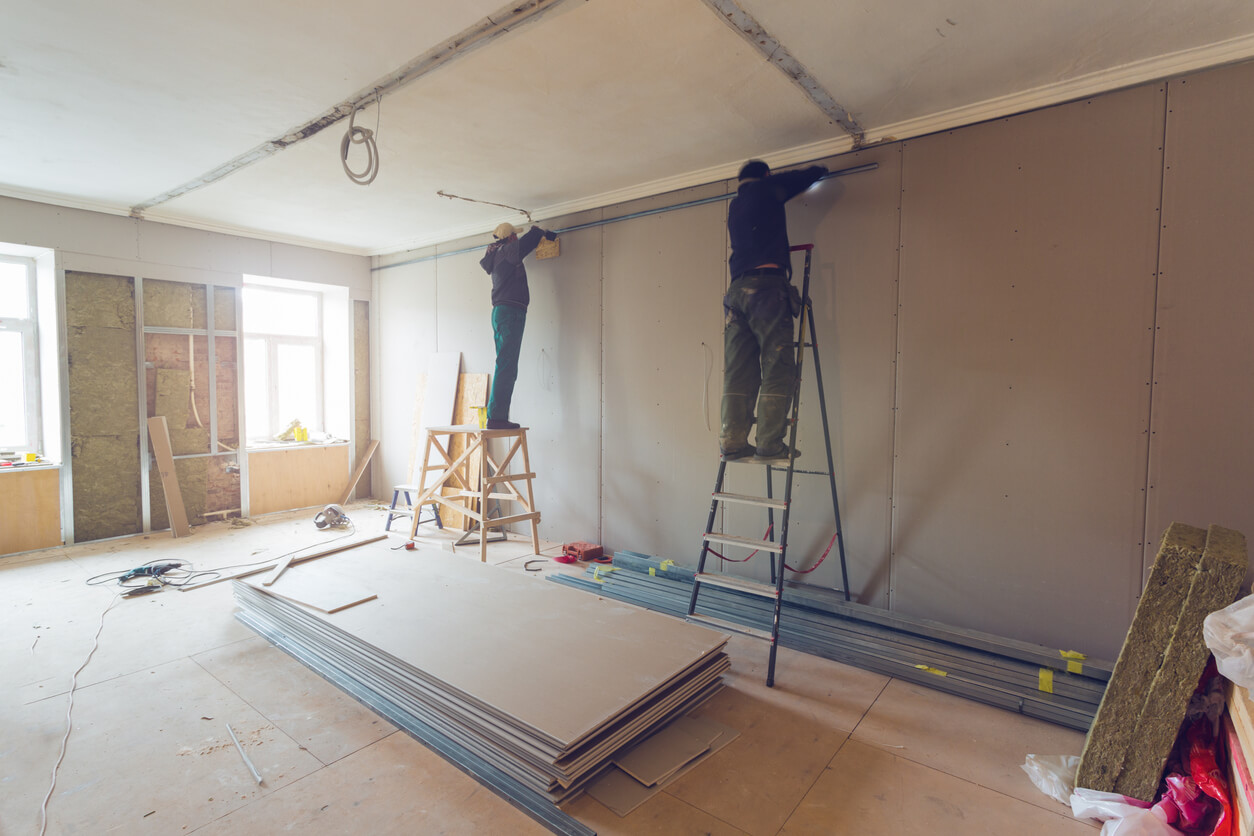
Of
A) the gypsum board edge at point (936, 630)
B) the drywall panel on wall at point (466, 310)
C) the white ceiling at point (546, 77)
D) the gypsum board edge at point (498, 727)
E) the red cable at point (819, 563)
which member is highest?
the white ceiling at point (546, 77)

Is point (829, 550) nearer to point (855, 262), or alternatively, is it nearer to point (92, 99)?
point (855, 262)

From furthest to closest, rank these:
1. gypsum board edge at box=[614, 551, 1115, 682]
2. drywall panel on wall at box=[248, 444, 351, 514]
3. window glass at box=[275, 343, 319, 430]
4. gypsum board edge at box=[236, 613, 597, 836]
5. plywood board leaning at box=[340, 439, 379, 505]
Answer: plywood board leaning at box=[340, 439, 379, 505]
window glass at box=[275, 343, 319, 430]
drywall panel on wall at box=[248, 444, 351, 514]
gypsum board edge at box=[614, 551, 1115, 682]
gypsum board edge at box=[236, 613, 597, 836]

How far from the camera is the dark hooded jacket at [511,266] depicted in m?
4.50

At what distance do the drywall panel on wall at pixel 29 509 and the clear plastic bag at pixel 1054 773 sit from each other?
21.5 feet

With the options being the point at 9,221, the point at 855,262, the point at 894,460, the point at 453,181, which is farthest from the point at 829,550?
the point at 9,221

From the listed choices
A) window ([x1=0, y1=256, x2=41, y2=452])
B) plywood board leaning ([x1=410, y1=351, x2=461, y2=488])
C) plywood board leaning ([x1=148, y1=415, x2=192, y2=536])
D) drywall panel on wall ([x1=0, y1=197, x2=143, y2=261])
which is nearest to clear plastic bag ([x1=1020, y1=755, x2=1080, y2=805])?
plywood board leaning ([x1=410, y1=351, x2=461, y2=488])

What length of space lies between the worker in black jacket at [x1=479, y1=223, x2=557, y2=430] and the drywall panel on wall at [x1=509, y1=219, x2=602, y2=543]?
23cm

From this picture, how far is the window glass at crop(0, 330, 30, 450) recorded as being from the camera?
4.67 meters

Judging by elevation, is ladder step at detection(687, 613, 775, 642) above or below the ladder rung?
below

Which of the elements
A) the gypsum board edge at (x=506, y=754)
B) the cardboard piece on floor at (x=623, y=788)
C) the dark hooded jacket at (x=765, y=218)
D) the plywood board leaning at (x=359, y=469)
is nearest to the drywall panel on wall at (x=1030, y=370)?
the dark hooded jacket at (x=765, y=218)

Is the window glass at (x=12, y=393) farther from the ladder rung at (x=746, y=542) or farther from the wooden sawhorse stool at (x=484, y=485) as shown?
the ladder rung at (x=746, y=542)

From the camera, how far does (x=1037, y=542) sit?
2787 millimetres

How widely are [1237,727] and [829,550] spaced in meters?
1.83

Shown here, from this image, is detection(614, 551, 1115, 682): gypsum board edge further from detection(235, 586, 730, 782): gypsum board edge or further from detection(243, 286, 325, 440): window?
detection(243, 286, 325, 440): window
